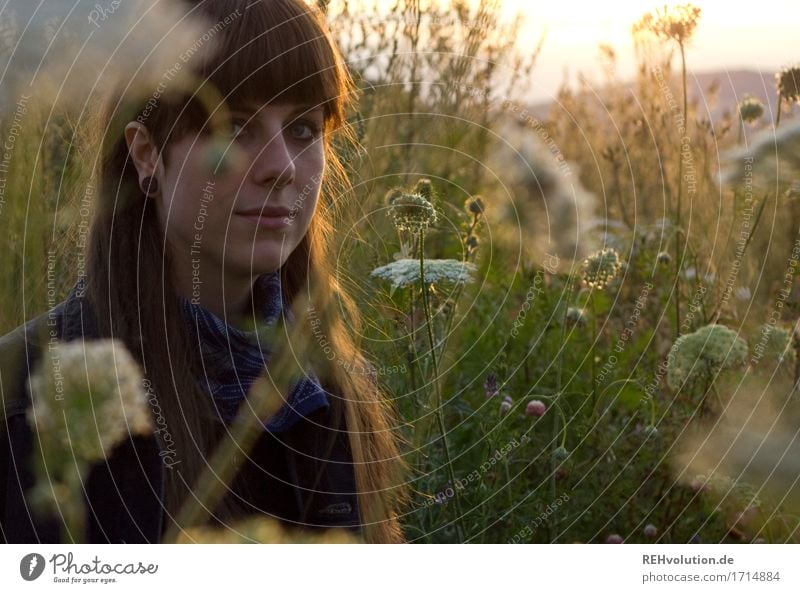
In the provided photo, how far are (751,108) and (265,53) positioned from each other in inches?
25.1

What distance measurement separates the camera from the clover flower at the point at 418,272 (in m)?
1.14

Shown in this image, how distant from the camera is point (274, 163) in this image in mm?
1077

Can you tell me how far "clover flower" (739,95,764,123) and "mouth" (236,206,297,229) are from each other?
1.98ft

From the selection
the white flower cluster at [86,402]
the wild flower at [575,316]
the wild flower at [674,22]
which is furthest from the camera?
the wild flower at [575,316]

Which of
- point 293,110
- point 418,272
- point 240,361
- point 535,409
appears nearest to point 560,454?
point 535,409

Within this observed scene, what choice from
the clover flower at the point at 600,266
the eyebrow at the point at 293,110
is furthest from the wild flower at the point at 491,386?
the eyebrow at the point at 293,110

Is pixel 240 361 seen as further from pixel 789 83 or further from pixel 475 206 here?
pixel 789 83

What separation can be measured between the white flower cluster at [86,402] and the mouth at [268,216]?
22 centimetres

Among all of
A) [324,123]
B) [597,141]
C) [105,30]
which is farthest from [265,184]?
[597,141]

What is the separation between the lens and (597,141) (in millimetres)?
1751

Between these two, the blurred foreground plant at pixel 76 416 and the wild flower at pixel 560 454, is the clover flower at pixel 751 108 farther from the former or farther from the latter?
the blurred foreground plant at pixel 76 416

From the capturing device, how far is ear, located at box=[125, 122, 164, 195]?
3.49ft

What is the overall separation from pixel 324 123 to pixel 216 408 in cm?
32

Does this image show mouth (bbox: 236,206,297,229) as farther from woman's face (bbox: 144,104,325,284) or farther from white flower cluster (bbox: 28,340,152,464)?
white flower cluster (bbox: 28,340,152,464)
